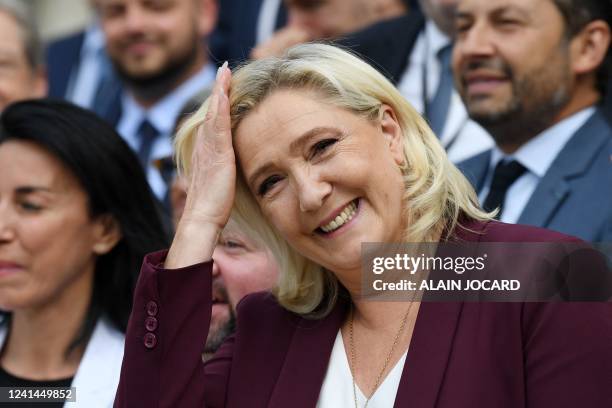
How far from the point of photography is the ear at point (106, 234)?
12.3 ft

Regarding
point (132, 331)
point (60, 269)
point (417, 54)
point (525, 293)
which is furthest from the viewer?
point (417, 54)

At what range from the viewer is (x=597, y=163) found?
12.4 ft

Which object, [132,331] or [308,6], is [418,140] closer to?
[132,331]

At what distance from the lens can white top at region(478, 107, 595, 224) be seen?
153 inches

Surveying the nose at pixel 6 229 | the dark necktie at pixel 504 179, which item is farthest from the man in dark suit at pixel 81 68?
the dark necktie at pixel 504 179

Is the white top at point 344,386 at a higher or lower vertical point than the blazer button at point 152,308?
lower

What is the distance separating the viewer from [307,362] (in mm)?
2758

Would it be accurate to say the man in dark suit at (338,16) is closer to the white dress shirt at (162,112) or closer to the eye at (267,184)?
the white dress shirt at (162,112)

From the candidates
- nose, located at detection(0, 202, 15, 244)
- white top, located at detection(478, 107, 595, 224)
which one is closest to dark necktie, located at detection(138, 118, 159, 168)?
nose, located at detection(0, 202, 15, 244)

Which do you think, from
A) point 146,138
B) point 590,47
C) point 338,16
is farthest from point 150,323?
point 146,138

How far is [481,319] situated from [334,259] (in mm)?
402

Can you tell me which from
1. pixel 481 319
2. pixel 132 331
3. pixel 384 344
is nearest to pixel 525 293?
pixel 481 319

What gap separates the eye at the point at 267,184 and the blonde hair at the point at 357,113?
0.41ft

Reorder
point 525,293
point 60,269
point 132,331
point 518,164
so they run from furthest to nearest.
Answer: point 518,164
point 60,269
point 132,331
point 525,293
